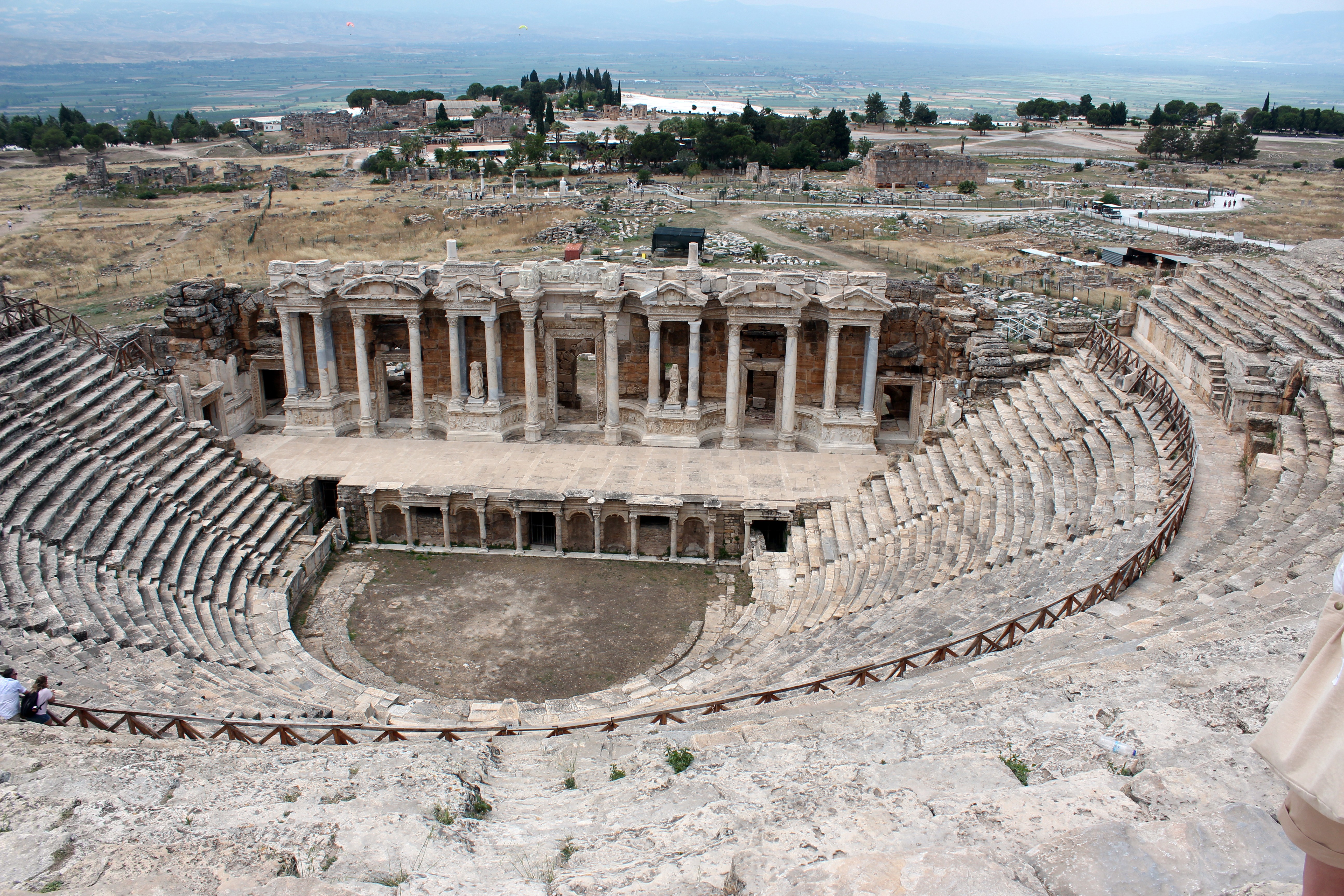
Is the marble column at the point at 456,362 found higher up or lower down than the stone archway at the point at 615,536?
higher up

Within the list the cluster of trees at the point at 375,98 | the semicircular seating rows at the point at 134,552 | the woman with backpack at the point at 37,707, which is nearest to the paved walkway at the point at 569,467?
the semicircular seating rows at the point at 134,552

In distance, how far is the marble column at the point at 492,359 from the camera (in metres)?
25.5

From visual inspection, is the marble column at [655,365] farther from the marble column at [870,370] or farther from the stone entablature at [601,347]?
the marble column at [870,370]

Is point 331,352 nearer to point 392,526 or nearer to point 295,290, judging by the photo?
point 295,290

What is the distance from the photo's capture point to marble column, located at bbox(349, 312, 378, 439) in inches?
1026

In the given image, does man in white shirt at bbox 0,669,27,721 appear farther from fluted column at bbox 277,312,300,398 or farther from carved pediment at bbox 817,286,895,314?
carved pediment at bbox 817,286,895,314

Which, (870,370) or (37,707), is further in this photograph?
(870,370)

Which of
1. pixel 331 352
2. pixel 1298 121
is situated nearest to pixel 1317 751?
pixel 331 352

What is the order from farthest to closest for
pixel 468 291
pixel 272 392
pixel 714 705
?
pixel 272 392, pixel 468 291, pixel 714 705

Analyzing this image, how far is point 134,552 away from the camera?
17.7 metres

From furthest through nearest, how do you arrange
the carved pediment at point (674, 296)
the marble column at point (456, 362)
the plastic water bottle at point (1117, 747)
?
1. the marble column at point (456, 362)
2. the carved pediment at point (674, 296)
3. the plastic water bottle at point (1117, 747)

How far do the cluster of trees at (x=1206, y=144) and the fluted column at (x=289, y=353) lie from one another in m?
94.2

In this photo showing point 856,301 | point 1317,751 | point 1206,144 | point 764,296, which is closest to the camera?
point 1317,751

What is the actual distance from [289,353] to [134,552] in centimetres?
969
